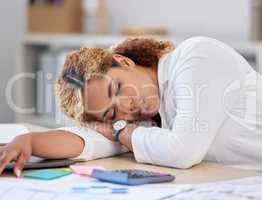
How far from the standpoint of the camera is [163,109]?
4.26 feet

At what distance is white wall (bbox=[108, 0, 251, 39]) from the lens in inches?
110

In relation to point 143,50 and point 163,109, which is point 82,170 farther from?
point 143,50

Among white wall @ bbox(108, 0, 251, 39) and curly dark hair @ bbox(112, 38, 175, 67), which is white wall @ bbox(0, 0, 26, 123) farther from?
curly dark hair @ bbox(112, 38, 175, 67)

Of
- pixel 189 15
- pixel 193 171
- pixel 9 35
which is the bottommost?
pixel 193 171

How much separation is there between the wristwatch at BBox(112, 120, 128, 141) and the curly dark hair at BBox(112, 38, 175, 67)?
186 mm

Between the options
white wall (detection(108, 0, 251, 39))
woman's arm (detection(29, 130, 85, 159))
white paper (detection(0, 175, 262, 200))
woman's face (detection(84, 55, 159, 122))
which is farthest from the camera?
white wall (detection(108, 0, 251, 39))

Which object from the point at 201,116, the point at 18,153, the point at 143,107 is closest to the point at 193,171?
the point at 201,116

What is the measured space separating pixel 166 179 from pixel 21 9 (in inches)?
95.2

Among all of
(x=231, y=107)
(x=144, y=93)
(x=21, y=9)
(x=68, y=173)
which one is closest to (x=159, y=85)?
(x=144, y=93)

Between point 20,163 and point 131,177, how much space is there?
0.74 ft

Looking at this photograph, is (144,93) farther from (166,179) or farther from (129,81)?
(166,179)

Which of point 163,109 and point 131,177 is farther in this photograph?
point 163,109

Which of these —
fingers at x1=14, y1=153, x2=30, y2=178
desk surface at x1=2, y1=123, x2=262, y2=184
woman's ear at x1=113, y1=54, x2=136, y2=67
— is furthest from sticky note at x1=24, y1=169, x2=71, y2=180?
woman's ear at x1=113, y1=54, x2=136, y2=67

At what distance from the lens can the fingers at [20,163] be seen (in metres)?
1.03
